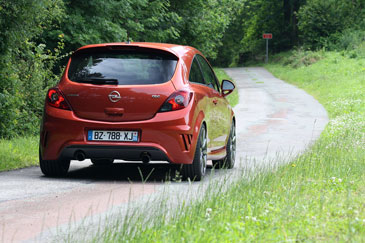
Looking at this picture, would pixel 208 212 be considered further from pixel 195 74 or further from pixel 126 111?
pixel 195 74

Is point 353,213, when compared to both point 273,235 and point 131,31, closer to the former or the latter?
point 273,235

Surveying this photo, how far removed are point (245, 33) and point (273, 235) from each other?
81.1 metres

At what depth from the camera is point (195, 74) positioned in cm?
962

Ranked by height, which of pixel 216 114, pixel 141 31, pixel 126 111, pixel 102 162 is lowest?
pixel 102 162

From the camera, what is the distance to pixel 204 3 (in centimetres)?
4016

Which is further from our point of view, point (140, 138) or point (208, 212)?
point (140, 138)

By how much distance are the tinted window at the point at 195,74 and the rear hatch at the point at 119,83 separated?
43 cm

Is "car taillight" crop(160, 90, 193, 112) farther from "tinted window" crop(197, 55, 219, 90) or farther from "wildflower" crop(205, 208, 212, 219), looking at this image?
"wildflower" crop(205, 208, 212, 219)

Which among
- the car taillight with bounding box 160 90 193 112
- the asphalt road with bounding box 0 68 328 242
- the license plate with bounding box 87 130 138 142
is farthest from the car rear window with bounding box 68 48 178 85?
the asphalt road with bounding box 0 68 328 242

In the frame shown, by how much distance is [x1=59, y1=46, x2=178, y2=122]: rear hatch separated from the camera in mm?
8586

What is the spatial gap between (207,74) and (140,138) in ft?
7.83

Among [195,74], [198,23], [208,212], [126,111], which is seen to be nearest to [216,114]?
[195,74]

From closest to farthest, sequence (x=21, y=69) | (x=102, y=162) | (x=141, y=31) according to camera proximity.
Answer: (x=102, y=162) → (x=21, y=69) → (x=141, y=31)

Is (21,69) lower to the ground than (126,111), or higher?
lower
